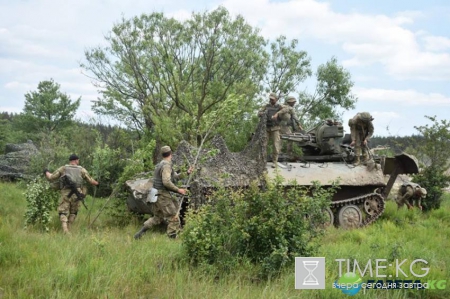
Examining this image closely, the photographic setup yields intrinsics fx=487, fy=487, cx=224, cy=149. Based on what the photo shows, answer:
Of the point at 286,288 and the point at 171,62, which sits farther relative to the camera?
the point at 171,62

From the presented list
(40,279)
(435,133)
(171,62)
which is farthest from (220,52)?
(40,279)

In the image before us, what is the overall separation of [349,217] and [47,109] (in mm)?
30182

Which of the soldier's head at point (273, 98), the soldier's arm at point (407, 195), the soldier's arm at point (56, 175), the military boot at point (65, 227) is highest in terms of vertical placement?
the soldier's head at point (273, 98)

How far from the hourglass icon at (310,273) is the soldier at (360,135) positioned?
699 centimetres

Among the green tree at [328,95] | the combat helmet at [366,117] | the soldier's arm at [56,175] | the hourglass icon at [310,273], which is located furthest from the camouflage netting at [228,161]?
the green tree at [328,95]

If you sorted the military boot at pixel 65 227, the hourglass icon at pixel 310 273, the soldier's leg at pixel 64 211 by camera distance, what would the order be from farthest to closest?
the soldier's leg at pixel 64 211 < the military boot at pixel 65 227 < the hourglass icon at pixel 310 273

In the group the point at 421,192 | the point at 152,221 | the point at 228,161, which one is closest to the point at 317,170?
the point at 228,161

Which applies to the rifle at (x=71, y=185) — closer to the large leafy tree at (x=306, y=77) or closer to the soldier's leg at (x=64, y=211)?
the soldier's leg at (x=64, y=211)

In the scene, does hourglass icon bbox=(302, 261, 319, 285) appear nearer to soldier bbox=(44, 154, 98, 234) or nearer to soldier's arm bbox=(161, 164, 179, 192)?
soldier's arm bbox=(161, 164, 179, 192)

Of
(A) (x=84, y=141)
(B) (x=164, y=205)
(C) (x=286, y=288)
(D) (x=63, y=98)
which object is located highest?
(D) (x=63, y=98)

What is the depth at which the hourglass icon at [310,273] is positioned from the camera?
6.23m

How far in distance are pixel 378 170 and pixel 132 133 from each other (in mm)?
14671

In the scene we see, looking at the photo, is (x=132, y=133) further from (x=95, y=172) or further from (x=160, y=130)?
(x=95, y=172)

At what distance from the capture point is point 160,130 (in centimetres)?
1709
